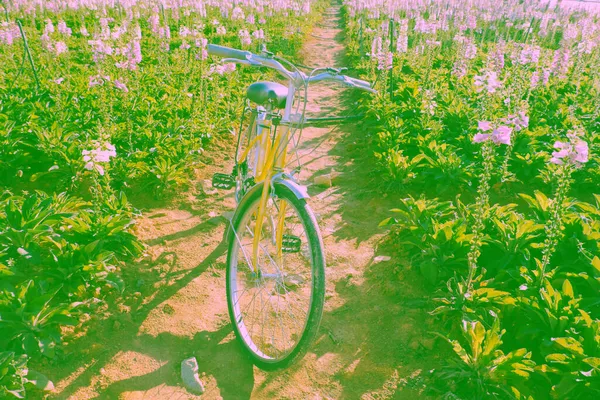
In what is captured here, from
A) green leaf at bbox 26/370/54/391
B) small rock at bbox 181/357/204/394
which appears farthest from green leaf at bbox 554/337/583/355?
green leaf at bbox 26/370/54/391

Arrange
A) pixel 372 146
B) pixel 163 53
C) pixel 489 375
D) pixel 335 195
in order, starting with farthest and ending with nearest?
pixel 163 53, pixel 372 146, pixel 335 195, pixel 489 375

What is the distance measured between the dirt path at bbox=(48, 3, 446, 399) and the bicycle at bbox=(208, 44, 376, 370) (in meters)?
0.24

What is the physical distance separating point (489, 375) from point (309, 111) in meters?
7.40

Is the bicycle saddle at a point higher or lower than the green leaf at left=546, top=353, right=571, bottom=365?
higher

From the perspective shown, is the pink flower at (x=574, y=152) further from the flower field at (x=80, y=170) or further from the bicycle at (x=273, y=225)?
the flower field at (x=80, y=170)

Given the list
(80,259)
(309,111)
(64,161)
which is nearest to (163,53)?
(309,111)

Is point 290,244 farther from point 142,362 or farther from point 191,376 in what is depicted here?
point 142,362

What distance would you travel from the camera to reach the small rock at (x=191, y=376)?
3.03 m

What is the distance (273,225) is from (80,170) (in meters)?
3.50

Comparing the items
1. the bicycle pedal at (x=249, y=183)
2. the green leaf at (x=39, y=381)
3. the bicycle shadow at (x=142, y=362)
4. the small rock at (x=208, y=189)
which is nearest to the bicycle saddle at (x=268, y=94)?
the bicycle pedal at (x=249, y=183)

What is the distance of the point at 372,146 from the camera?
23.3 ft

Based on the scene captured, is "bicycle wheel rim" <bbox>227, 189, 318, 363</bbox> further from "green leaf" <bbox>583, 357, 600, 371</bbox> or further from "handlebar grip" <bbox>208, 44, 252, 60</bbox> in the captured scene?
"green leaf" <bbox>583, 357, 600, 371</bbox>

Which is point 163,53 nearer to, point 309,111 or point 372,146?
point 309,111

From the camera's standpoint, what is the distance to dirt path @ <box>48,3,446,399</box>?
3057 mm
